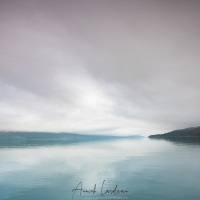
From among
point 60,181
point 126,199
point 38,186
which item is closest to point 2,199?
point 38,186

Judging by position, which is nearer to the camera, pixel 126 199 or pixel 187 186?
pixel 126 199

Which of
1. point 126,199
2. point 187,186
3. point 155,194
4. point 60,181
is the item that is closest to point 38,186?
point 60,181

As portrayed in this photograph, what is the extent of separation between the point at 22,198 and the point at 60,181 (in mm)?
8733

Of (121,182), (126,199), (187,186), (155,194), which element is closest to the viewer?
(126,199)

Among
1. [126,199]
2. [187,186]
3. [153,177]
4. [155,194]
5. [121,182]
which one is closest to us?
[126,199]

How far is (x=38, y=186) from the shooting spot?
29.1 m

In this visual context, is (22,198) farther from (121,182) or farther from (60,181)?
(121,182)

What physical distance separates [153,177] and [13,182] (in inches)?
876

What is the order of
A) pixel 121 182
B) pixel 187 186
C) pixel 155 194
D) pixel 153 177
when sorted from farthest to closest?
pixel 153 177, pixel 121 182, pixel 187 186, pixel 155 194

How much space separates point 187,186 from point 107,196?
38.4 ft

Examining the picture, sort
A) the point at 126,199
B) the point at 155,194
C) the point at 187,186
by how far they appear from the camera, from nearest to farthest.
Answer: the point at 126,199 < the point at 155,194 < the point at 187,186

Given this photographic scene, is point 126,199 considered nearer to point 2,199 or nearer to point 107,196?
point 107,196

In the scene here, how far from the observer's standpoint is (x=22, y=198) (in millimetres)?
23828

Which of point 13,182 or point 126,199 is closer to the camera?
point 126,199
